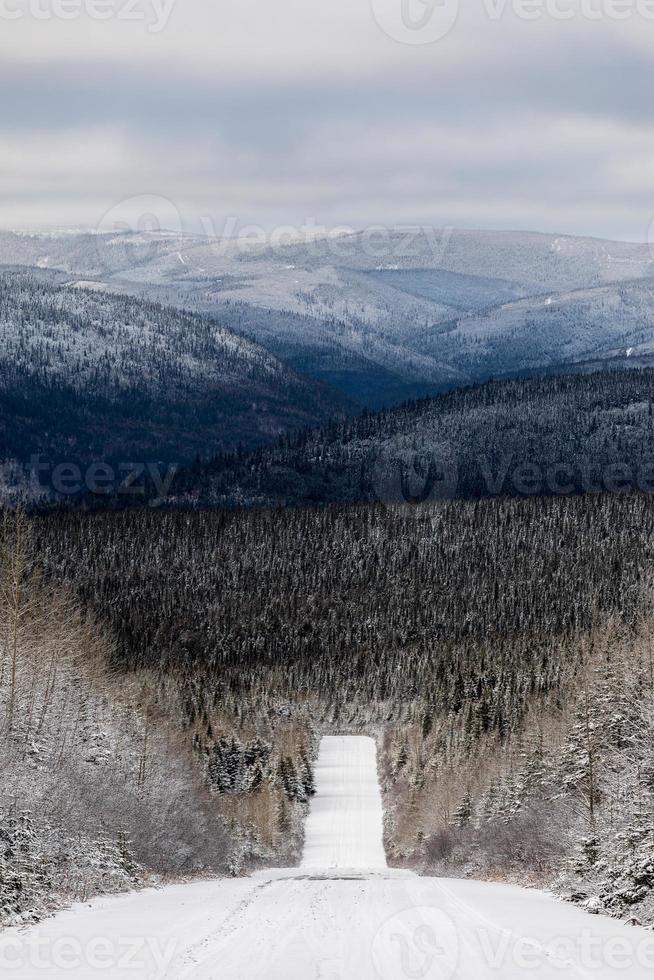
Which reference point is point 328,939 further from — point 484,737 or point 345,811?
point 484,737

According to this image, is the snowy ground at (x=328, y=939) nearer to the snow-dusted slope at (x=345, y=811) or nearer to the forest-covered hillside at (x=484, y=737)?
the forest-covered hillside at (x=484, y=737)

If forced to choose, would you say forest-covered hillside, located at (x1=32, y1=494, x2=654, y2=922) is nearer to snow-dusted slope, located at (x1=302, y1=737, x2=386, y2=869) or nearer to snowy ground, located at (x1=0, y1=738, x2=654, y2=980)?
snow-dusted slope, located at (x1=302, y1=737, x2=386, y2=869)

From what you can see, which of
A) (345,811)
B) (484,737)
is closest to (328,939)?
(345,811)

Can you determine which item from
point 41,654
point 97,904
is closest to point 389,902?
point 97,904


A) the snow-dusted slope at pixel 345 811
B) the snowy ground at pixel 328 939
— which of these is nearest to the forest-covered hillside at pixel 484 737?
the snow-dusted slope at pixel 345 811

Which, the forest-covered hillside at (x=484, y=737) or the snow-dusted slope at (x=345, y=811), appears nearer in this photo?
the forest-covered hillside at (x=484, y=737)
